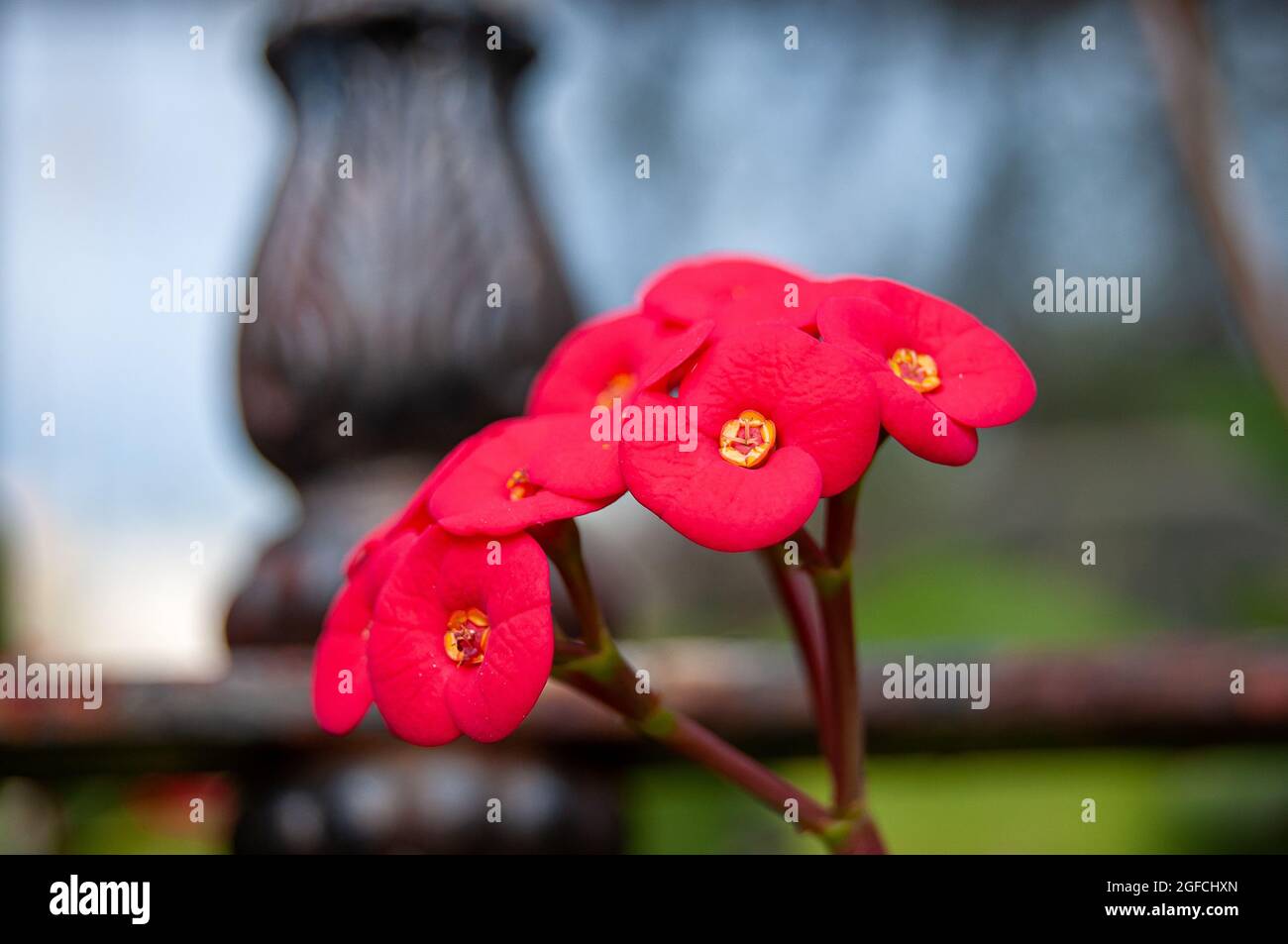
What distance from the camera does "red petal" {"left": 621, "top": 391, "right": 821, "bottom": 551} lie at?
39cm

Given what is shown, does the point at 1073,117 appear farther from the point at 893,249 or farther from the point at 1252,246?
the point at 1252,246

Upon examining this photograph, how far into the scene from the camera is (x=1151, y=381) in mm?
3164

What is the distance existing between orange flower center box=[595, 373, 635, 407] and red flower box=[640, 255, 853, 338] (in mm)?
48

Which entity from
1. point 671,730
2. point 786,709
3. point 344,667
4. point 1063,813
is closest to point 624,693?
point 671,730

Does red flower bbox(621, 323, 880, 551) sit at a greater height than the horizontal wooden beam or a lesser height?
greater

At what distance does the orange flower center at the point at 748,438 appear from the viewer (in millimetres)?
439

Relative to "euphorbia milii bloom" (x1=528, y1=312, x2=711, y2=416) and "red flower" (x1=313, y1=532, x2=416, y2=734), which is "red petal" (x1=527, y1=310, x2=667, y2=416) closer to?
"euphorbia milii bloom" (x1=528, y1=312, x2=711, y2=416)

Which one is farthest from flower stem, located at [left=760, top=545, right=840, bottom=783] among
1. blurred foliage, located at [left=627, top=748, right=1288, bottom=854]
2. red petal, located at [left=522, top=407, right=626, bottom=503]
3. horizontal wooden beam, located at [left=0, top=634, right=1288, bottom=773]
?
blurred foliage, located at [left=627, top=748, right=1288, bottom=854]

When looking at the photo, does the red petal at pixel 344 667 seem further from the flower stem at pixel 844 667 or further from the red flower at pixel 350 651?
the flower stem at pixel 844 667

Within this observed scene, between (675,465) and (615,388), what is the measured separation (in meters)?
0.19

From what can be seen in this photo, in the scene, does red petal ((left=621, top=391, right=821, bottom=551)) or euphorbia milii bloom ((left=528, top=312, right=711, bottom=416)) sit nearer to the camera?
red petal ((left=621, top=391, right=821, bottom=551))

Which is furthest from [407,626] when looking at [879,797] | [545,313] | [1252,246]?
[879,797]

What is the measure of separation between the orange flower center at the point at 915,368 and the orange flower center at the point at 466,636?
0.22 m
